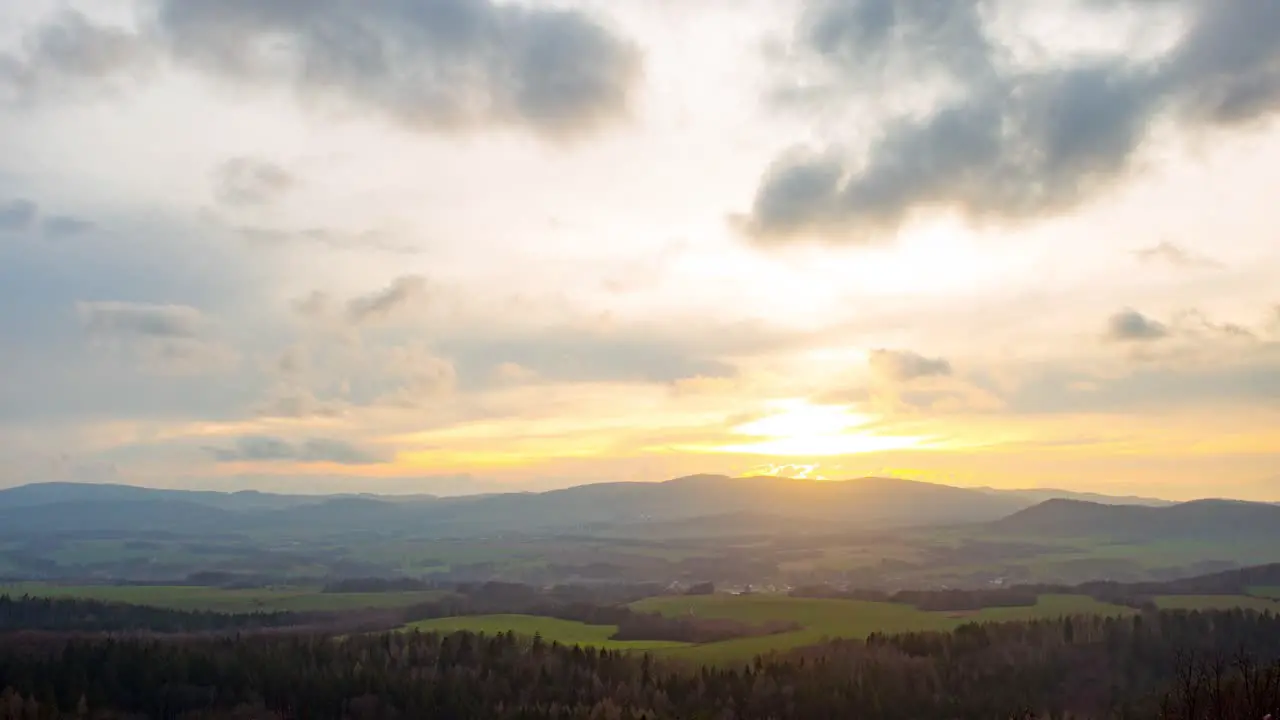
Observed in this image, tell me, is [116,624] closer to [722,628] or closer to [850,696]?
[722,628]

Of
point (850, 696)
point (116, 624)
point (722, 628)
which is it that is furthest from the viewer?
point (116, 624)

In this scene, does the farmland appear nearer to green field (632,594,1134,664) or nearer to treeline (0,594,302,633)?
green field (632,594,1134,664)

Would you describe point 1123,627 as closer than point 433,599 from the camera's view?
Yes

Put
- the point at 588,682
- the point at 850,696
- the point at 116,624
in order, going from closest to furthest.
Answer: the point at 850,696 < the point at 588,682 < the point at 116,624

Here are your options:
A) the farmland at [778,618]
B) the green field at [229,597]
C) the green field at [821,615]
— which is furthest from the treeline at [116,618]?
the green field at [821,615]

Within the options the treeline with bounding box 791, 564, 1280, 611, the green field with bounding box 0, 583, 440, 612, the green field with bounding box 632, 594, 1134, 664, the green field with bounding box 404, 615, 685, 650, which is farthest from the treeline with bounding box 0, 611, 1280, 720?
the green field with bounding box 0, 583, 440, 612

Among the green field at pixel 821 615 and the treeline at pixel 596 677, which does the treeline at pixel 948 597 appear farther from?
the treeline at pixel 596 677

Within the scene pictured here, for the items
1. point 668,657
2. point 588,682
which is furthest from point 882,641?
point 588,682
